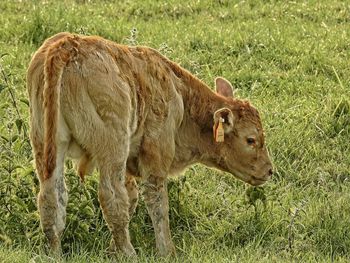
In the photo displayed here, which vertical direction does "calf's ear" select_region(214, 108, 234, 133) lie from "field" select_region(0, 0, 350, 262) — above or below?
above

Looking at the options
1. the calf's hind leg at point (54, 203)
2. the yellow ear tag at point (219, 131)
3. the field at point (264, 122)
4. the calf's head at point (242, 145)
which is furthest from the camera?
the calf's head at point (242, 145)

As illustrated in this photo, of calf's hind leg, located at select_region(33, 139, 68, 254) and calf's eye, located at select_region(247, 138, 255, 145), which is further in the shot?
calf's eye, located at select_region(247, 138, 255, 145)

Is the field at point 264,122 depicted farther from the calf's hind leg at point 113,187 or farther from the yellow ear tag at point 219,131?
the yellow ear tag at point 219,131

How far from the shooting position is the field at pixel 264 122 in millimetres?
7707

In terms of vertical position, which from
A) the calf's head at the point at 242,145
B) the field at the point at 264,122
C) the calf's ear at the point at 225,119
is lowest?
the field at the point at 264,122

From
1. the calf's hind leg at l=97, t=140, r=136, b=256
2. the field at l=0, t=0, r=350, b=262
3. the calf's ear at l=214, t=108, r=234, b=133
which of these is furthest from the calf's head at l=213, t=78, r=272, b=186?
the calf's hind leg at l=97, t=140, r=136, b=256

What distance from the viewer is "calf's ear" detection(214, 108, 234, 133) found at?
7918 millimetres

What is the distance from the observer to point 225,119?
800 centimetres

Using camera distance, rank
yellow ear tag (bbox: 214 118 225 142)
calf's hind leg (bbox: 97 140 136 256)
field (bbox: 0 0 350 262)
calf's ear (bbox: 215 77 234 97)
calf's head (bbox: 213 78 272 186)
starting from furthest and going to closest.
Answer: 1. calf's ear (bbox: 215 77 234 97)
2. calf's head (bbox: 213 78 272 186)
3. yellow ear tag (bbox: 214 118 225 142)
4. field (bbox: 0 0 350 262)
5. calf's hind leg (bbox: 97 140 136 256)

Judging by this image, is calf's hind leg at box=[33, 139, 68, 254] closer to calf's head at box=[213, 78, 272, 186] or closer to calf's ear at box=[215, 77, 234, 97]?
calf's head at box=[213, 78, 272, 186]

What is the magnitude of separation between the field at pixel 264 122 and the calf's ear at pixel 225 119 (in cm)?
55

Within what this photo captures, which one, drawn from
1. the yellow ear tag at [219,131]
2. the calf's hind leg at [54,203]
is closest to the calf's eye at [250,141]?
the yellow ear tag at [219,131]

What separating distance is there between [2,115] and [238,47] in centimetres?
351

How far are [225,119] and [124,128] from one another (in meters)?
1.10
